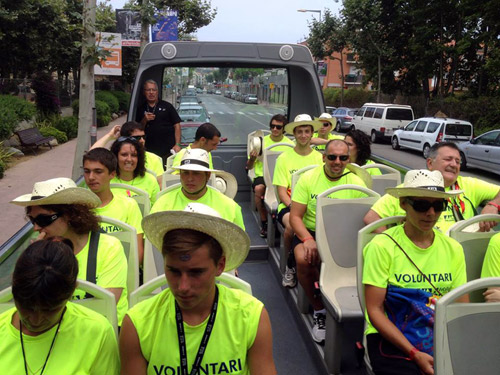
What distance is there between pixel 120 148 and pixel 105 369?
2665 millimetres

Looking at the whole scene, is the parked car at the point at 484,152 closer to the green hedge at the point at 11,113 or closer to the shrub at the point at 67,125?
the green hedge at the point at 11,113

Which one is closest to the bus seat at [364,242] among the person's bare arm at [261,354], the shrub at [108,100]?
the person's bare arm at [261,354]

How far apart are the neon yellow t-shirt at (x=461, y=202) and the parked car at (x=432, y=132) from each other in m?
13.5

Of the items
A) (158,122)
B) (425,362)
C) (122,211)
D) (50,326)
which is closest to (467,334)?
(425,362)

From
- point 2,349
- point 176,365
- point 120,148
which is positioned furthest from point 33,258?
point 120,148

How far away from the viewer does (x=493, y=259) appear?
2.79 meters

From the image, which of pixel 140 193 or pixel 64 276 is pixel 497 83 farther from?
pixel 64 276

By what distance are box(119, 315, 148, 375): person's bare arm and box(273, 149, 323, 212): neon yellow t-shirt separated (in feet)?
10.9

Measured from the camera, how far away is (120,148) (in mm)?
4098

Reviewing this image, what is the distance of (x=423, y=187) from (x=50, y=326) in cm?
199

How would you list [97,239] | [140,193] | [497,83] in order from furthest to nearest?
[497,83]
[140,193]
[97,239]

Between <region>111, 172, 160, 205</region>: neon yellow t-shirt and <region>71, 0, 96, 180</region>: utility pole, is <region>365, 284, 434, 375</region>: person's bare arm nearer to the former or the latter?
<region>111, 172, 160, 205</region>: neon yellow t-shirt

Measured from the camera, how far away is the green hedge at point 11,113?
12.9 metres

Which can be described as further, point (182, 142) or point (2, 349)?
point (182, 142)
